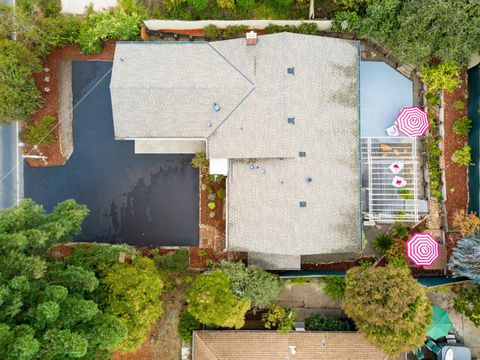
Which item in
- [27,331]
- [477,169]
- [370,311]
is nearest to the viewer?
[27,331]

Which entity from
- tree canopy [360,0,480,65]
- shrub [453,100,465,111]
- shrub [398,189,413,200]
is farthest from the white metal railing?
tree canopy [360,0,480,65]

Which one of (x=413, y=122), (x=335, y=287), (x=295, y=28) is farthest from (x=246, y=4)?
(x=335, y=287)

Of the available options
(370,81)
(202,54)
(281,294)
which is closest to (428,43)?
(370,81)

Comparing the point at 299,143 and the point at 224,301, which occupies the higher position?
the point at 299,143

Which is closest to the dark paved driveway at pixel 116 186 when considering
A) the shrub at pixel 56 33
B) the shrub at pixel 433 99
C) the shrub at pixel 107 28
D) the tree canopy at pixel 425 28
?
the shrub at pixel 107 28

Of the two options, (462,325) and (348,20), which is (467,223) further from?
(348,20)

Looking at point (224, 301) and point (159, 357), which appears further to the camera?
point (159, 357)

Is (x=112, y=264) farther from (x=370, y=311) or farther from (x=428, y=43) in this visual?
(x=428, y=43)
